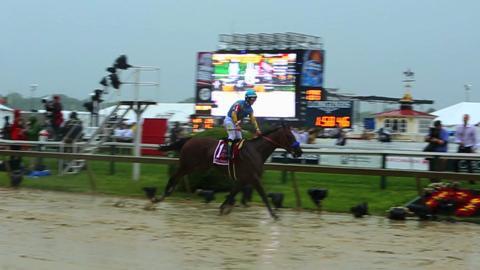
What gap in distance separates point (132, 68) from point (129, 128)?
8.92 metres

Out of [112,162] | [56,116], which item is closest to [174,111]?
[56,116]

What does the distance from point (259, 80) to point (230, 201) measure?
22261 mm

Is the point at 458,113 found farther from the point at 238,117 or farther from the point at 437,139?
the point at 238,117

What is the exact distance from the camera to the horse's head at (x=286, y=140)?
468 inches

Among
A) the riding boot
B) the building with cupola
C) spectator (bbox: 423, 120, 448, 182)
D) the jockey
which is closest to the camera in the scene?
the jockey

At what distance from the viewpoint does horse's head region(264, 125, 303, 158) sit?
11.9 metres

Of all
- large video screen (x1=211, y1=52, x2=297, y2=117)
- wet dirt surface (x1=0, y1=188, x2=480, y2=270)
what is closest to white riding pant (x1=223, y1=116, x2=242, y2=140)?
wet dirt surface (x1=0, y1=188, x2=480, y2=270)

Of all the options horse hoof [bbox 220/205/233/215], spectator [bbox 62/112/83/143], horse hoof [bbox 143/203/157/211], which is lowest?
horse hoof [bbox 143/203/157/211]

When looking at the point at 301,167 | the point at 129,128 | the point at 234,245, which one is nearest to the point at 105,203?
the point at 301,167

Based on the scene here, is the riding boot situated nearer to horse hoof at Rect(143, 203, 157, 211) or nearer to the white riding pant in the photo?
the white riding pant

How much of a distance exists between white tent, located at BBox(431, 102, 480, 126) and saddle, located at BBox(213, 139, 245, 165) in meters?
35.4

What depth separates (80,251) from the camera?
7.90 meters

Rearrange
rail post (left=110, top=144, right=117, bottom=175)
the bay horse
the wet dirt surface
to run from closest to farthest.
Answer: the wet dirt surface → the bay horse → rail post (left=110, top=144, right=117, bottom=175)

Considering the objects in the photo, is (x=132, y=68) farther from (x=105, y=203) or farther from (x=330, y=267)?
(x=330, y=267)
